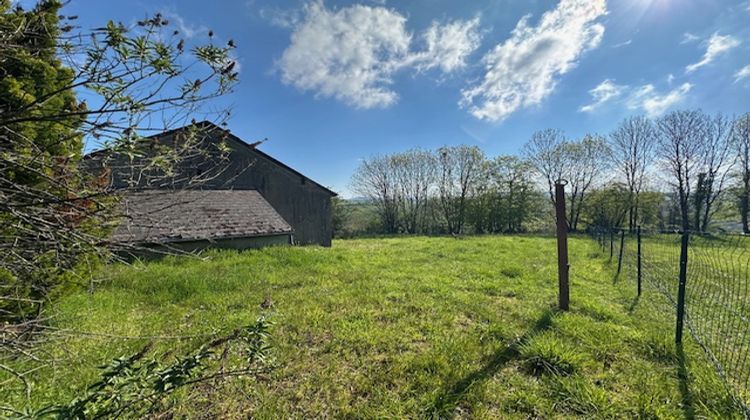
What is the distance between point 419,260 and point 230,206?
7.99m

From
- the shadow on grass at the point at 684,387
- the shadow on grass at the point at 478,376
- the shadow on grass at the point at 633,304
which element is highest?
the shadow on grass at the point at 633,304

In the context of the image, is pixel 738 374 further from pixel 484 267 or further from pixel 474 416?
pixel 484 267

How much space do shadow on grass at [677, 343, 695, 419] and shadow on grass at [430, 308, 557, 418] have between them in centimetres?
131

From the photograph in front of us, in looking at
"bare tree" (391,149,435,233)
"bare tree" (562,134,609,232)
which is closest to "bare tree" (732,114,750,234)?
"bare tree" (562,134,609,232)

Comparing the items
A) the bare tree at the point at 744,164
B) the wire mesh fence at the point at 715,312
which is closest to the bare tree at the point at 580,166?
the bare tree at the point at 744,164

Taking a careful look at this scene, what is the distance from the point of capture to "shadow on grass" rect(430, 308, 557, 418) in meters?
2.60

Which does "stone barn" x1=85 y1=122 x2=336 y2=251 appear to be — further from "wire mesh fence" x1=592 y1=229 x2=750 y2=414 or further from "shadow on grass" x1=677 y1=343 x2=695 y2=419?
"wire mesh fence" x1=592 y1=229 x2=750 y2=414

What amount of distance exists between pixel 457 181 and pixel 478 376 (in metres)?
29.5

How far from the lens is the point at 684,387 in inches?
109

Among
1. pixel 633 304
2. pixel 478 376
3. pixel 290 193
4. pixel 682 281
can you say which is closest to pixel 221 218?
pixel 290 193

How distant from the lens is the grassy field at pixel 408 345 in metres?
2.64

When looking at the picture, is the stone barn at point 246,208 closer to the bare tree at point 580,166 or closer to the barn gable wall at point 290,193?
the barn gable wall at point 290,193

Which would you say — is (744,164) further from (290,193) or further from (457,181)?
(290,193)

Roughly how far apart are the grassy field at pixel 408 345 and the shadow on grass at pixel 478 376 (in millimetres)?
14
